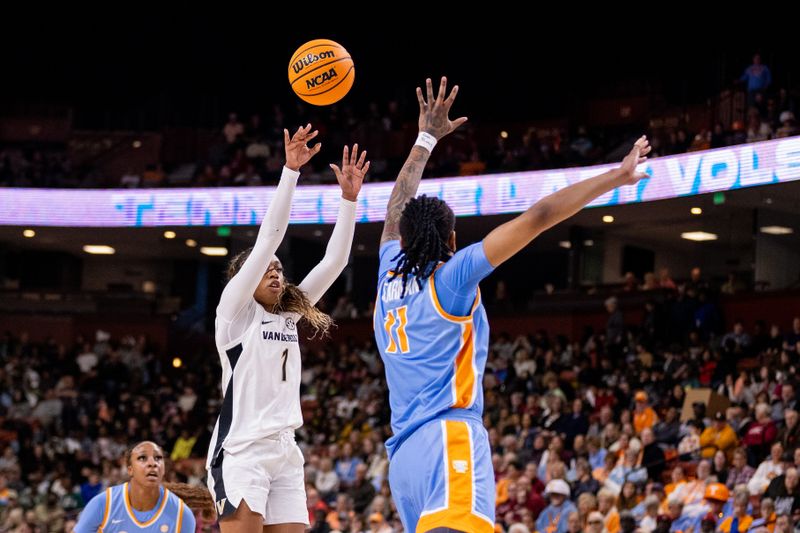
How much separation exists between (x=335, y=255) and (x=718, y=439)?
9922 millimetres

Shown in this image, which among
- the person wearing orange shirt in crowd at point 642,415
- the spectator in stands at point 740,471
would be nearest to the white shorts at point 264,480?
the spectator in stands at point 740,471

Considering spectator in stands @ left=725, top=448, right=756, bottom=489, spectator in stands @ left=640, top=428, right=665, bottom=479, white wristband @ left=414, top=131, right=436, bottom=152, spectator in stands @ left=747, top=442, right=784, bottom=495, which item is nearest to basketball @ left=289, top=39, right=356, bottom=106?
white wristband @ left=414, top=131, right=436, bottom=152

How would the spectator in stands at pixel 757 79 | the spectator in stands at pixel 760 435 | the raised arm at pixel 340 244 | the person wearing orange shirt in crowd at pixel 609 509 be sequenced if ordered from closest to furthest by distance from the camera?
the raised arm at pixel 340 244, the person wearing orange shirt in crowd at pixel 609 509, the spectator in stands at pixel 760 435, the spectator in stands at pixel 757 79

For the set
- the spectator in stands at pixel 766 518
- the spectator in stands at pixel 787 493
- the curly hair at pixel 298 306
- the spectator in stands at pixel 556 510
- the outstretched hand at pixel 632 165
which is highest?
the outstretched hand at pixel 632 165

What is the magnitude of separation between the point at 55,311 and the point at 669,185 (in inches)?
627

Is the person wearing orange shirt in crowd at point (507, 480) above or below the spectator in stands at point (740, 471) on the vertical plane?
below

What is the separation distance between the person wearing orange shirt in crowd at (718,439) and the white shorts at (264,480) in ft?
32.6

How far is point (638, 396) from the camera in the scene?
16.7 m

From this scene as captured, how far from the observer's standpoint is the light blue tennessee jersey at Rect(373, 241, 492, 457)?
477 centimetres

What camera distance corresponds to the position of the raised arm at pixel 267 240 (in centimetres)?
572

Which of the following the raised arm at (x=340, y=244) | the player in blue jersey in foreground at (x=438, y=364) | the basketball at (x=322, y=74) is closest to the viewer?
the player in blue jersey in foreground at (x=438, y=364)

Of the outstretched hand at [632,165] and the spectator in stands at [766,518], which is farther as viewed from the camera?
the spectator in stands at [766,518]

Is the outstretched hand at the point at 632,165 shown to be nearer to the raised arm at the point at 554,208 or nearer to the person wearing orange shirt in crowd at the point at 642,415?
the raised arm at the point at 554,208

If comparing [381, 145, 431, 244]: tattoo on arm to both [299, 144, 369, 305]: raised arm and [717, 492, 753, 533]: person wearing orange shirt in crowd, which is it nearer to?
[299, 144, 369, 305]: raised arm
